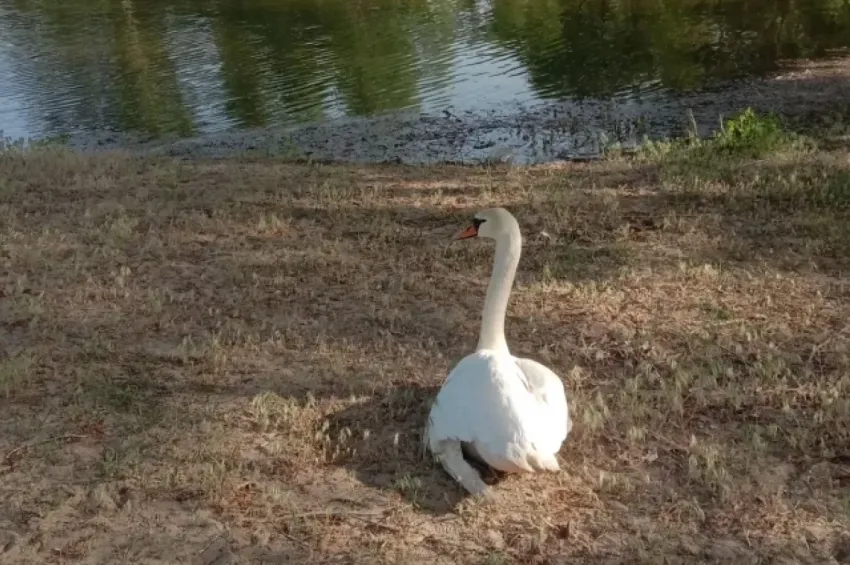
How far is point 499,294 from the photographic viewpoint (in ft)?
17.3

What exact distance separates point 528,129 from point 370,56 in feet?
27.7

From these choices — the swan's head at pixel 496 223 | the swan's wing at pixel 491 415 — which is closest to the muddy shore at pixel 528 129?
the swan's head at pixel 496 223

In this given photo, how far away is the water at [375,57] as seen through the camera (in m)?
17.3

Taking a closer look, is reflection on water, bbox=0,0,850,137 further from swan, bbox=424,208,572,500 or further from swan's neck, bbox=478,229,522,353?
swan, bbox=424,208,572,500

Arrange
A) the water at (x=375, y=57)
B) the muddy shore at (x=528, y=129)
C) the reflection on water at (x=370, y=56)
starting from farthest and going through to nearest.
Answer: the reflection on water at (x=370, y=56), the water at (x=375, y=57), the muddy shore at (x=528, y=129)

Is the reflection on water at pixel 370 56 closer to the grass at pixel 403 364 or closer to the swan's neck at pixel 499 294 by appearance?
the grass at pixel 403 364

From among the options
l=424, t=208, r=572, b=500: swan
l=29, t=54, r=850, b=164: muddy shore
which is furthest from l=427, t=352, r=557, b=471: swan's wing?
l=29, t=54, r=850, b=164: muddy shore

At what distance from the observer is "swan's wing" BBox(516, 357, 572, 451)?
4.54 metres

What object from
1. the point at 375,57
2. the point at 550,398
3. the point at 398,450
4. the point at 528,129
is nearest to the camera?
the point at 550,398

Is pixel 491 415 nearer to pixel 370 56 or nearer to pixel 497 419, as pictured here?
pixel 497 419

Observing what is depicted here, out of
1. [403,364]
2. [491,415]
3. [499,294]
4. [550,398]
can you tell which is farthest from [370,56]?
[491,415]

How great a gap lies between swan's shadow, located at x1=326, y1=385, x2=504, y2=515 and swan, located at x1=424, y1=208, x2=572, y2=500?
9 centimetres

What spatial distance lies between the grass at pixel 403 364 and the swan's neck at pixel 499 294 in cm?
59

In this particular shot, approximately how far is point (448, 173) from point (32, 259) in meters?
4.96
